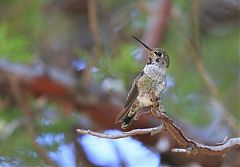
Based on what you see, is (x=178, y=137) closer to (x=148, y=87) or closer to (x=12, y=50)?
(x=148, y=87)

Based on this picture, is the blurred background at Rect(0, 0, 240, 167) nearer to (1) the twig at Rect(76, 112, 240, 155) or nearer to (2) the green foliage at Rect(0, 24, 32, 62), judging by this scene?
(2) the green foliage at Rect(0, 24, 32, 62)

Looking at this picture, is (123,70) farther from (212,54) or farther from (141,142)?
(212,54)

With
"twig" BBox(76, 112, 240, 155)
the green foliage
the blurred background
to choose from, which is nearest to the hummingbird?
"twig" BBox(76, 112, 240, 155)

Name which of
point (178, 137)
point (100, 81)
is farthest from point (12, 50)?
point (178, 137)

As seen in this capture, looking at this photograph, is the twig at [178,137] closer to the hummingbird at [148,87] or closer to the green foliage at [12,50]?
the hummingbird at [148,87]

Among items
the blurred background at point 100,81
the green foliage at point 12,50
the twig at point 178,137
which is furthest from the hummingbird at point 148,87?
the green foliage at point 12,50

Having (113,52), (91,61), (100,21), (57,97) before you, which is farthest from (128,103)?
(100,21)
